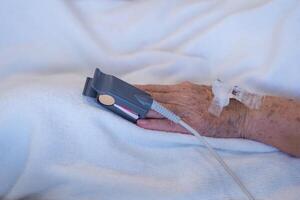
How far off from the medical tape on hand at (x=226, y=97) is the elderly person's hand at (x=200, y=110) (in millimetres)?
10

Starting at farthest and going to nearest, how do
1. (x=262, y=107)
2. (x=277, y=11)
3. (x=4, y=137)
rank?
(x=277, y=11) < (x=262, y=107) < (x=4, y=137)

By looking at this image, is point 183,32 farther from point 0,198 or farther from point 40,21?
point 0,198

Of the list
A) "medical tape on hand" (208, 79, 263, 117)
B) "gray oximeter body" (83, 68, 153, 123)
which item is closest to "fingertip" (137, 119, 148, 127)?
"gray oximeter body" (83, 68, 153, 123)

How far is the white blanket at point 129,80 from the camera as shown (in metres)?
0.81

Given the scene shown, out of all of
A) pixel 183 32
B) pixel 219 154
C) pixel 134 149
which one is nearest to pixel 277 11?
pixel 183 32

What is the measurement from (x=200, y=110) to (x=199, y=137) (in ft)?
0.24

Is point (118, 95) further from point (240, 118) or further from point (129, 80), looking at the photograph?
point (240, 118)

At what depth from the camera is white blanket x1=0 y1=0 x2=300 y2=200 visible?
2.67 ft

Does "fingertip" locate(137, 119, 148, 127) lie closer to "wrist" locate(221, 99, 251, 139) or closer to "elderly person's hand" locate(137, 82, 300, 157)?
"elderly person's hand" locate(137, 82, 300, 157)

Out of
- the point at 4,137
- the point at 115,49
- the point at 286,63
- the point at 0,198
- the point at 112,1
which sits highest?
the point at 112,1

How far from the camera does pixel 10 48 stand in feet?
3.27

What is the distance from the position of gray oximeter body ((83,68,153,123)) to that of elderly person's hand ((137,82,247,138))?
69mm

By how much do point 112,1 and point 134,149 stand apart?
17.6 inches

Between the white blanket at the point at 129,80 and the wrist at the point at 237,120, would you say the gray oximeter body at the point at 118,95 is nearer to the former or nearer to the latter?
the white blanket at the point at 129,80
